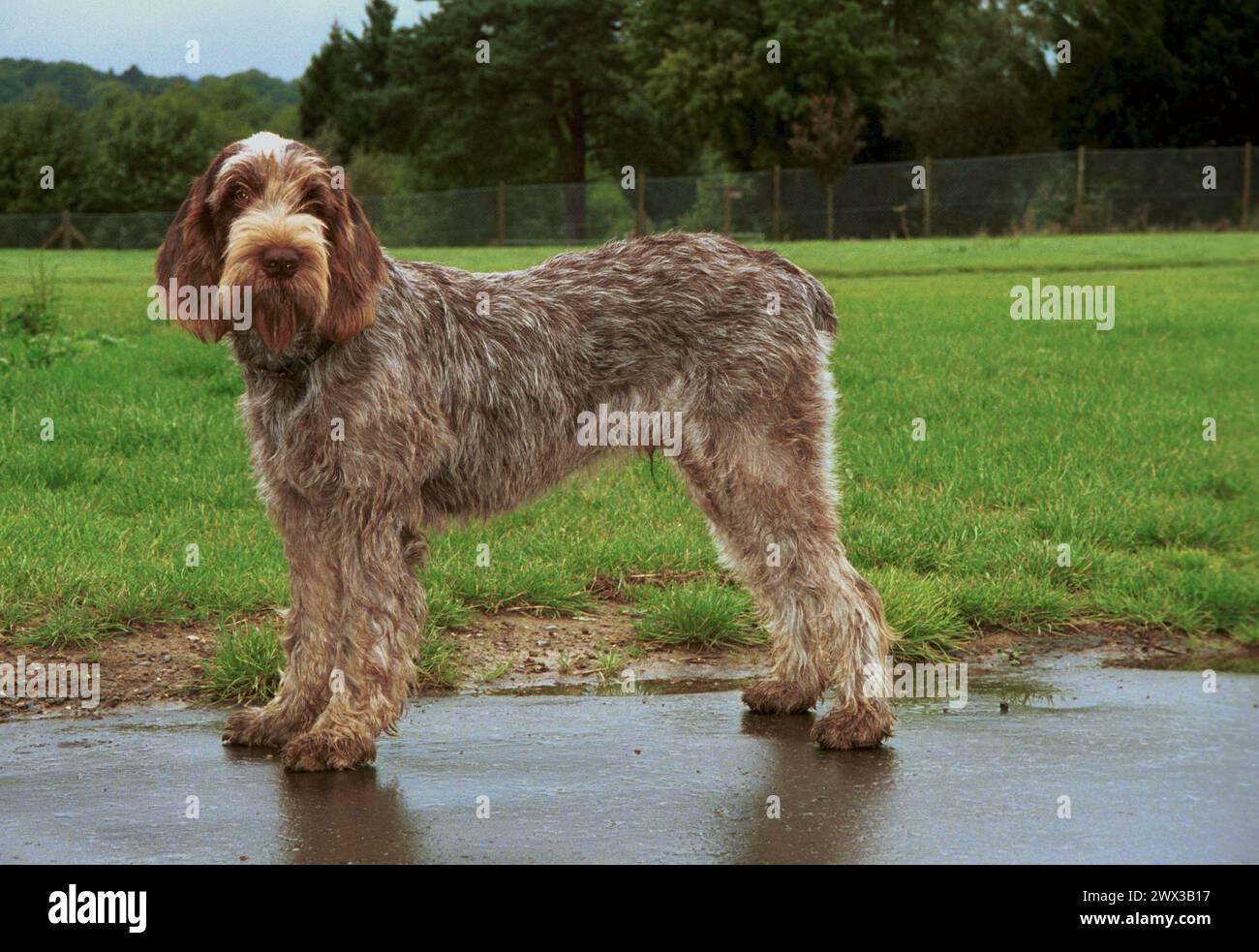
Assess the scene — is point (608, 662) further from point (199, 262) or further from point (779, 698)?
point (199, 262)

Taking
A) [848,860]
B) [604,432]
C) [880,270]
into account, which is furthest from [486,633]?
[880,270]

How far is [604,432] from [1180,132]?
38452 mm

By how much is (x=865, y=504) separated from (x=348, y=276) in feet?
14.2

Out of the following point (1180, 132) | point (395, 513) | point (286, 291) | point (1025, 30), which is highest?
point (1025, 30)

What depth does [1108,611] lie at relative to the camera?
24.2ft

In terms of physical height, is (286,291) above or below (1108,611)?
→ above

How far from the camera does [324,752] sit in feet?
17.7

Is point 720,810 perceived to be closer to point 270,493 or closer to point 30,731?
point 270,493

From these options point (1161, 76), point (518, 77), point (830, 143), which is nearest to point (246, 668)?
point (1161, 76)

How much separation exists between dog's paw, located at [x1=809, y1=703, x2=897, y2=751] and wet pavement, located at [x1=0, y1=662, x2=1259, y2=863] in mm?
54

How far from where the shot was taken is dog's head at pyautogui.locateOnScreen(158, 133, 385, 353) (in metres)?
5.20

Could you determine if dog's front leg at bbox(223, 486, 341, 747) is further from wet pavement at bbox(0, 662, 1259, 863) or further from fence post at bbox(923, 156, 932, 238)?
fence post at bbox(923, 156, 932, 238)

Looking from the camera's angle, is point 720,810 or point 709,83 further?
point 709,83

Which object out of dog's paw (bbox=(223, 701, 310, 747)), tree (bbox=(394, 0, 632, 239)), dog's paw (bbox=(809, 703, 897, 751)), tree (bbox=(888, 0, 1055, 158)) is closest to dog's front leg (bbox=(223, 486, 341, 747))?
dog's paw (bbox=(223, 701, 310, 747))
